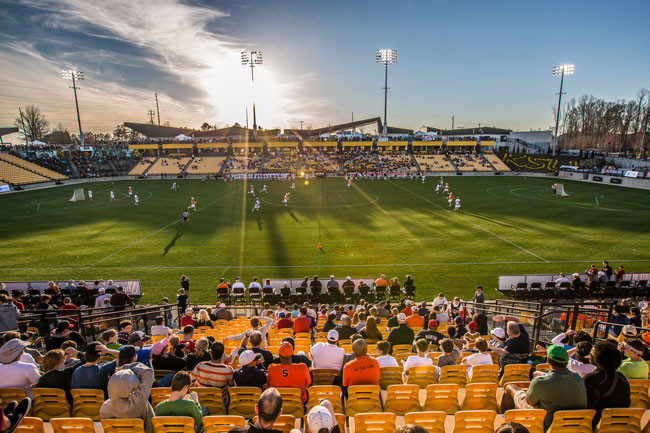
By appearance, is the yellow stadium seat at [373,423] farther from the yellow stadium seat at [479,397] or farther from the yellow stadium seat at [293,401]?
the yellow stadium seat at [479,397]

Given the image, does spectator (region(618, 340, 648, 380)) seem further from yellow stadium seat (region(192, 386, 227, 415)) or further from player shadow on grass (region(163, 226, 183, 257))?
player shadow on grass (region(163, 226, 183, 257))

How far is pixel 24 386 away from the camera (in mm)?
5348

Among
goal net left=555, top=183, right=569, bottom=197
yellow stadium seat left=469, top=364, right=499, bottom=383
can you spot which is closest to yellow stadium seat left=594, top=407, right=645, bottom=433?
yellow stadium seat left=469, top=364, right=499, bottom=383

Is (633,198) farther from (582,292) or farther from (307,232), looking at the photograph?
(307,232)

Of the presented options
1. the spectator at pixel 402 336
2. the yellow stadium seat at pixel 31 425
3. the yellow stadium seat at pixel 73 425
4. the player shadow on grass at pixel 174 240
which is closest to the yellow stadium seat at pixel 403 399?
the spectator at pixel 402 336

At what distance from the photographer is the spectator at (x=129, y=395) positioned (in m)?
4.30

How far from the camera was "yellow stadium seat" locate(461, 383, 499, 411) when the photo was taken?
18.1 feet

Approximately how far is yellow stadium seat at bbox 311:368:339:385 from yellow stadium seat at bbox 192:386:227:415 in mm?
1793

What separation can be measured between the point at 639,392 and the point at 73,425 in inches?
329

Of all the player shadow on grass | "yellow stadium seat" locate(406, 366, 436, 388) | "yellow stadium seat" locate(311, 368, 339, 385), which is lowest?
the player shadow on grass

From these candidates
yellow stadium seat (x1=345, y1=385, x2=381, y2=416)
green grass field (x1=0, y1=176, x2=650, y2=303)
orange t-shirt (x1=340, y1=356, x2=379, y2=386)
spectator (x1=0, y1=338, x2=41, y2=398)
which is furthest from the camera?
green grass field (x1=0, y1=176, x2=650, y2=303)

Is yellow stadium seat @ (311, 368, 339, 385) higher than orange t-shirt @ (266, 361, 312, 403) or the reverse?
the reverse

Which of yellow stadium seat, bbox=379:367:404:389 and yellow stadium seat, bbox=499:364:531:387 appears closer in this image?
yellow stadium seat, bbox=499:364:531:387

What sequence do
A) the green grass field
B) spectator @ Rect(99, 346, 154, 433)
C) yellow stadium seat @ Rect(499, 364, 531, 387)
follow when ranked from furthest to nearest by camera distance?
the green grass field < yellow stadium seat @ Rect(499, 364, 531, 387) < spectator @ Rect(99, 346, 154, 433)
